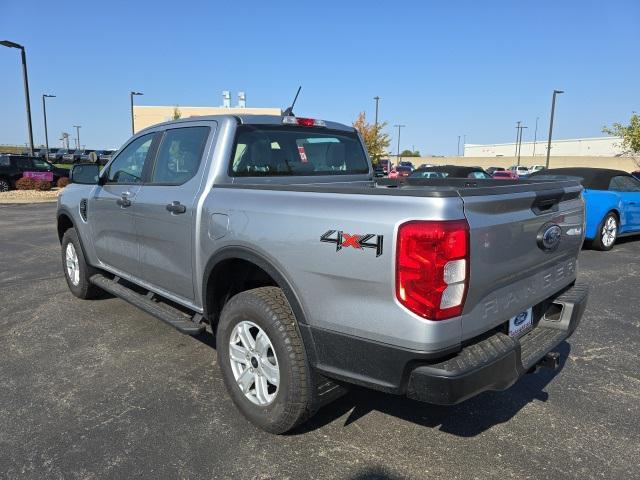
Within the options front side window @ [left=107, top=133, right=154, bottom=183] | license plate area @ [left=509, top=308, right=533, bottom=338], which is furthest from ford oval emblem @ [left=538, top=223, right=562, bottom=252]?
front side window @ [left=107, top=133, right=154, bottom=183]

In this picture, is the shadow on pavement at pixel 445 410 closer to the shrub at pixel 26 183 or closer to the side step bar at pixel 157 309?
the side step bar at pixel 157 309

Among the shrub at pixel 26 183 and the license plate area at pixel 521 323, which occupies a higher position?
the license plate area at pixel 521 323

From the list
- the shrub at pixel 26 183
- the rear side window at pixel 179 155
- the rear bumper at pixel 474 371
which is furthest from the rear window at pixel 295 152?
the shrub at pixel 26 183

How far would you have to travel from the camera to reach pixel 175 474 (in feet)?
8.32

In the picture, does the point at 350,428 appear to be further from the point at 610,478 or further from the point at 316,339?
the point at 610,478

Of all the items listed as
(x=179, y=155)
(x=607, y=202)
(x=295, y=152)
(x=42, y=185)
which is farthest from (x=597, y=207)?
(x=42, y=185)

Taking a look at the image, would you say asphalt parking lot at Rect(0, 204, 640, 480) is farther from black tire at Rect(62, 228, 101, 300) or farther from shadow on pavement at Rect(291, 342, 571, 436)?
black tire at Rect(62, 228, 101, 300)

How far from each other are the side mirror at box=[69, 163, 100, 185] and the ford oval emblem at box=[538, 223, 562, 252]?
13.1 ft

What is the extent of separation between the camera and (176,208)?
3.44 meters

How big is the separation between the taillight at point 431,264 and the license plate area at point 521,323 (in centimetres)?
70

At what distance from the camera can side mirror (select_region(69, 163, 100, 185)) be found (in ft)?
15.7

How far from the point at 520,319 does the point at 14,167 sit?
23.3m

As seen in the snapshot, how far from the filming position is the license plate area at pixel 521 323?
2673 millimetres

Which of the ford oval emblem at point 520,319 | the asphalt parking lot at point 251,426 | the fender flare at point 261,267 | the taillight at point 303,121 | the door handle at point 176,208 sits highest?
the taillight at point 303,121
